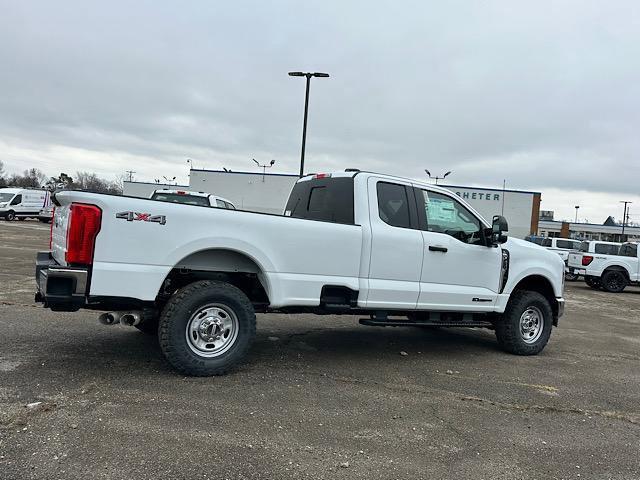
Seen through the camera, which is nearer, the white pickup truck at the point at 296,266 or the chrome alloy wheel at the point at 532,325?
the white pickup truck at the point at 296,266

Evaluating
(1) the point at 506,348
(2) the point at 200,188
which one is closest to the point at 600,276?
(1) the point at 506,348

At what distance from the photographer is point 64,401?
4.23 m

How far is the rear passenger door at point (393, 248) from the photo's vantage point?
579cm

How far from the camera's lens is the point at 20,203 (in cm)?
3744

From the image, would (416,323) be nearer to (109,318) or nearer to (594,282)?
(109,318)

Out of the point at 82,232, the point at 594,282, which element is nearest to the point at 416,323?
the point at 82,232

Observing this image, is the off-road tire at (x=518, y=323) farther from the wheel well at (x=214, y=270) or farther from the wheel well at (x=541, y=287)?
the wheel well at (x=214, y=270)

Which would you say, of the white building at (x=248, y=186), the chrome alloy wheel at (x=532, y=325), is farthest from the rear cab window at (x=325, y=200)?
the white building at (x=248, y=186)

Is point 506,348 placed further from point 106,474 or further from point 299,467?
point 106,474

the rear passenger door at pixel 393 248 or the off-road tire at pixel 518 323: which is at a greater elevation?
the rear passenger door at pixel 393 248

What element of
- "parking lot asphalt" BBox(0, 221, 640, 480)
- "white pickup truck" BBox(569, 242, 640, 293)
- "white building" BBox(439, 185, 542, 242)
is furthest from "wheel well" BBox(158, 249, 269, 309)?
→ "white building" BBox(439, 185, 542, 242)

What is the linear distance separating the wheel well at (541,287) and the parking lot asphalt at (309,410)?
0.66 metres

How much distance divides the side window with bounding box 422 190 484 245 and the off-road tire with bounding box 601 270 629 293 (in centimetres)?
1504

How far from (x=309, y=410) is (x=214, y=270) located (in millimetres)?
1713
